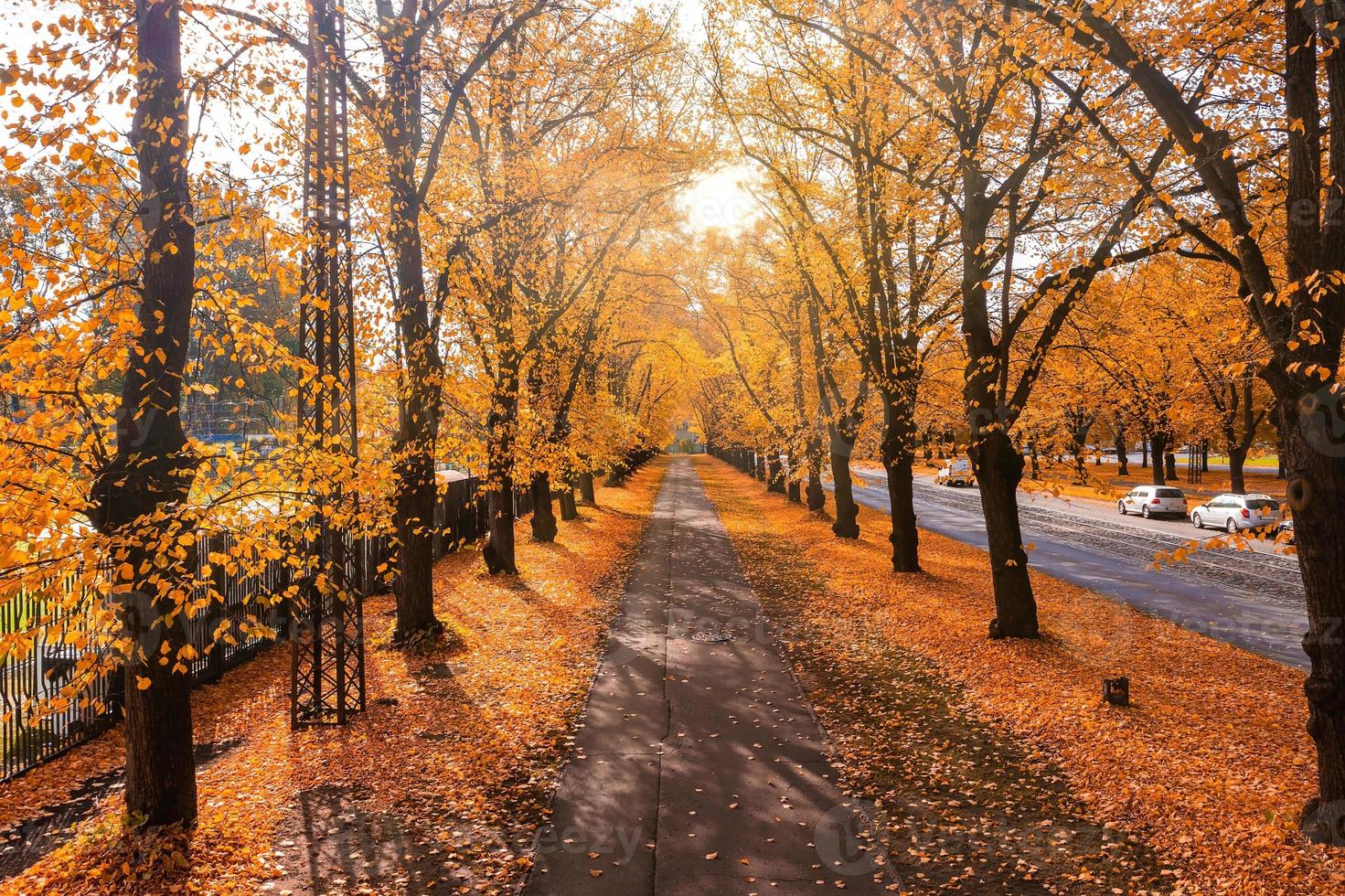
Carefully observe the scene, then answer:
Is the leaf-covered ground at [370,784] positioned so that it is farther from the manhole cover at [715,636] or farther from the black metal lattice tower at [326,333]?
the manhole cover at [715,636]

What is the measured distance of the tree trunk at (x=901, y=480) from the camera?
1777 cm

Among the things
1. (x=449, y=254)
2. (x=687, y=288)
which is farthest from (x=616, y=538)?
(x=449, y=254)

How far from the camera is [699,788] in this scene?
7.12 metres

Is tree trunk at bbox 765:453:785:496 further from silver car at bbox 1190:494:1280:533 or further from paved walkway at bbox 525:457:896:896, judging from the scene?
paved walkway at bbox 525:457:896:896

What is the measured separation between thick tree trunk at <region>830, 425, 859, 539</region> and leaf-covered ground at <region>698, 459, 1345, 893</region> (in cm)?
903

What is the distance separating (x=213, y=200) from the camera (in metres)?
6.07

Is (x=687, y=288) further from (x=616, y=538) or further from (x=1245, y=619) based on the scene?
(x=1245, y=619)

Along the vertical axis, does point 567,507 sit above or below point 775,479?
below

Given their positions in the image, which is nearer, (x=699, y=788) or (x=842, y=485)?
(x=699, y=788)

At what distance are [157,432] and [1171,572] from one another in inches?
785

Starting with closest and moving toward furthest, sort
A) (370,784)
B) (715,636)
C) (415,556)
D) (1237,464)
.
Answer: (370,784), (415,556), (715,636), (1237,464)

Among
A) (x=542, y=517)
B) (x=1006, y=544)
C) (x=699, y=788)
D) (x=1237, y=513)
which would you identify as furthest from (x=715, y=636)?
(x=1237, y=513)

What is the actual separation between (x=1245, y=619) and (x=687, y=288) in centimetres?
1834

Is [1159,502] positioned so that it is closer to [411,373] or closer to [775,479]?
[775,479]
